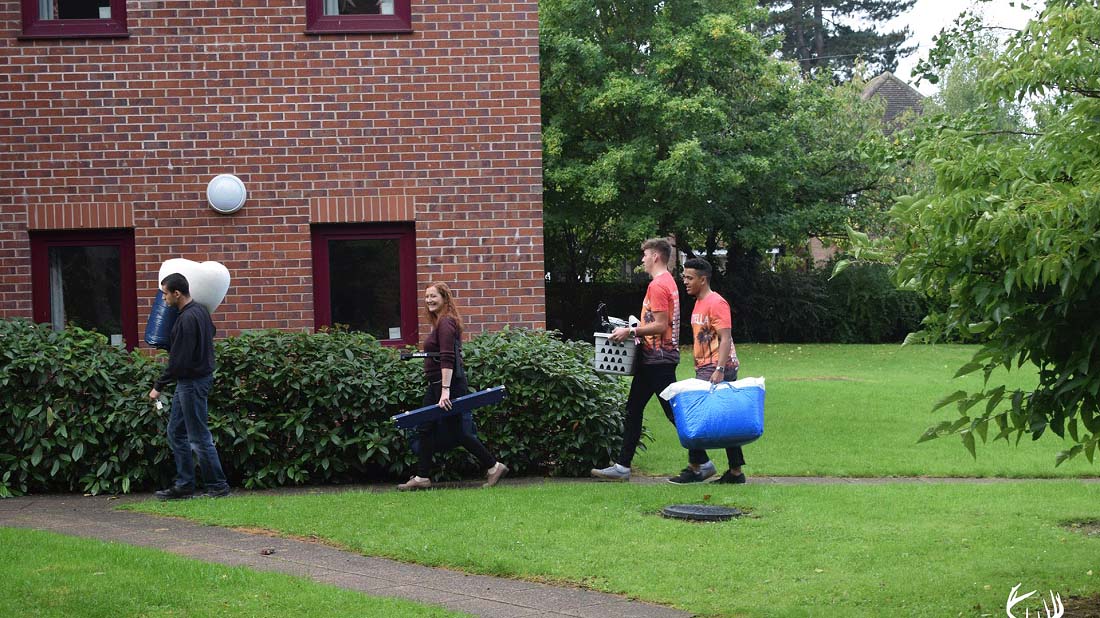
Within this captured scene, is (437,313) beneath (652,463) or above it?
above

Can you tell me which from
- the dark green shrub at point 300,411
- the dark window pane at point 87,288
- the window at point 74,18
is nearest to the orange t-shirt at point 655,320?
the dark green shrub at point 300,411

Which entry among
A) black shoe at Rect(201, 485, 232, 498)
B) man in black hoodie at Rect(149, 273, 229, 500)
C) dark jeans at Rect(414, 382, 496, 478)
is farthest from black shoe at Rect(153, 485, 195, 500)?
dark jeans at Rect(414, 382, 496, 478)

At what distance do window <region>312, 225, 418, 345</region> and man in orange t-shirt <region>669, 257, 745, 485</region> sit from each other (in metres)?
3.29

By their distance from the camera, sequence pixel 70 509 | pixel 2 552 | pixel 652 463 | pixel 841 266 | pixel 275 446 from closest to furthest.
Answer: pixel 841 266, pixel 2 552, pixel 70 509, pixel 275 446, pixel 652 463

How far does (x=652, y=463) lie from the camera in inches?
443

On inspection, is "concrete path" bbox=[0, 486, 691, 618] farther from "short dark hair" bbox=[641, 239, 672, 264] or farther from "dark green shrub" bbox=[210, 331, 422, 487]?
"short dark hair" bbox=[641, 239, 672, 264]

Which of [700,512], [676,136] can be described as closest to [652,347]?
[700,512]

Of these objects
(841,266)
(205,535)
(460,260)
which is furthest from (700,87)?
(841,266)

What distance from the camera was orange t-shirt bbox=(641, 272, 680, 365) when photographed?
9812mm

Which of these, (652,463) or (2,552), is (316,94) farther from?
(2,552)

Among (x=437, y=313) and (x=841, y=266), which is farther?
(x=437, y=313)

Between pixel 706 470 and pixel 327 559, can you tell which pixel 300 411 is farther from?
pixel 706 470

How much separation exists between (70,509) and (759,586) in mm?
5473
